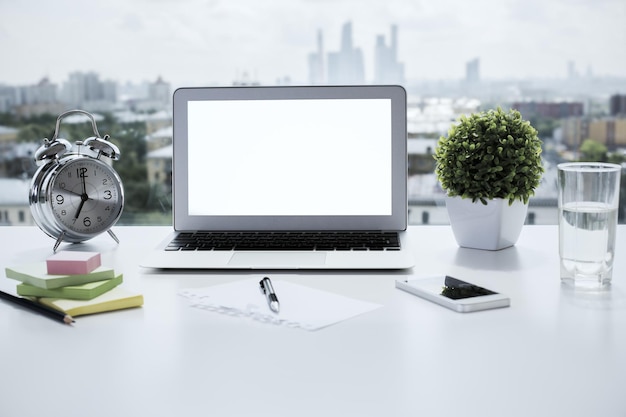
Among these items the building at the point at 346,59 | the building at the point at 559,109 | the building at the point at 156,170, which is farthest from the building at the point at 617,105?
the building at the point at 156,170

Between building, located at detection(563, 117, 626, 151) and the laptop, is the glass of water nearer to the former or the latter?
the laptop

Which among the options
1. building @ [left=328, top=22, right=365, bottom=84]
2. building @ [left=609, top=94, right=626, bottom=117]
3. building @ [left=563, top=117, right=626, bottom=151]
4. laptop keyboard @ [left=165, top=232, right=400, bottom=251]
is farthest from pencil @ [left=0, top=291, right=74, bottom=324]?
building @ [left=609, top=94, right=626, bottom=117]

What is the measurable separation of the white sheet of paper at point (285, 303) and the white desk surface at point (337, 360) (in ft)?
0.07

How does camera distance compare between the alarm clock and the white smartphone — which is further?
the alarm clock

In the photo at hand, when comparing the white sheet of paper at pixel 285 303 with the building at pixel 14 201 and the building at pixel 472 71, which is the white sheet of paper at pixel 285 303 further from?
the building at pixel 472 71

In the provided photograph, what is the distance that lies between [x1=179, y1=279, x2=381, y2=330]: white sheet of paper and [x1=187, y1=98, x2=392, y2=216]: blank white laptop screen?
37 centimetres

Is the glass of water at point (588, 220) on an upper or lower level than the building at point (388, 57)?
lower

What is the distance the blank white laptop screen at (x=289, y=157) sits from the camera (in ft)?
4.74

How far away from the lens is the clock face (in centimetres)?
138

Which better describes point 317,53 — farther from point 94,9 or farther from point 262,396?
point 262,396

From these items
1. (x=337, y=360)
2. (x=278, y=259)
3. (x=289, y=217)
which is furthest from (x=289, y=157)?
(x=337, y=360)

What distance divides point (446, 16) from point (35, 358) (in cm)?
350

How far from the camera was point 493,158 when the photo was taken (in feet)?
4.28

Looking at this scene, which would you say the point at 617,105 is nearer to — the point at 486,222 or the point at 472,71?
the point at 472,71
